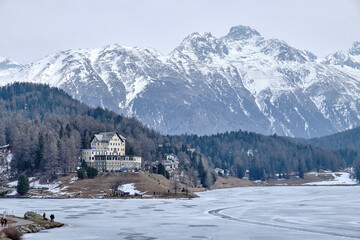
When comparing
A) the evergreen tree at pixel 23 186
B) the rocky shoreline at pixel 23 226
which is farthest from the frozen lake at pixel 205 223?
the evergreen tree at pixel 23 186

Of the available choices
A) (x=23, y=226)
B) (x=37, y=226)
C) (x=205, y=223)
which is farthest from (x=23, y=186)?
(x=23, y=226)

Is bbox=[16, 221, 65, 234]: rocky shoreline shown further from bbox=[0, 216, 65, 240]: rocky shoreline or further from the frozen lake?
the frozen lake

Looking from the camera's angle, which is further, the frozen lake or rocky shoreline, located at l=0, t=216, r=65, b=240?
the frozen lake

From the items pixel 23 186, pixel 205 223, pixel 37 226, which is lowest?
pixel 205 223

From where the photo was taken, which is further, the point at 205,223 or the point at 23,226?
the point at 205,223

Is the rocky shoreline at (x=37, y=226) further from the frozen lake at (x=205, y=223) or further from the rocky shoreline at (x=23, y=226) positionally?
the frozen lake at (x=205, y=223)

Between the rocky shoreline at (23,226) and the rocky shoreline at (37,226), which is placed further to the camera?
the rocky shoreline at (37,226)

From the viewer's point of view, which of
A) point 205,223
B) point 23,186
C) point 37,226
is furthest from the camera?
point 23,186

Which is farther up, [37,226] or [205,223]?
[37,226]

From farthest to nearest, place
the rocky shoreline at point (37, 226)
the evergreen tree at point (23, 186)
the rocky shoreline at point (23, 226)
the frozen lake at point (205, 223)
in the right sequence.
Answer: the evergreen tree at point (23, 186)
the rocky shoreline at point (37, 226)
the frozen lake at point (205, 223)
the rocky shoreline at point (23, 226)

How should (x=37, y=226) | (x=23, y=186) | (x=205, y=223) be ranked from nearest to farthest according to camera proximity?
(x=37, y=226), (x=205, y=223), (x=23, y=186)

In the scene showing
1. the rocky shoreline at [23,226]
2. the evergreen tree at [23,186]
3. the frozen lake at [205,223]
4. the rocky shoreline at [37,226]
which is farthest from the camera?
the evergreen tree at [23,186]

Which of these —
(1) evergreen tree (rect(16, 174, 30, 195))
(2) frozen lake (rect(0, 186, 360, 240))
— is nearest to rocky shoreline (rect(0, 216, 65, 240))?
(2) frozen lake (rect(0, 186, 360, 240))

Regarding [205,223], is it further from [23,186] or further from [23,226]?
[23,186]
